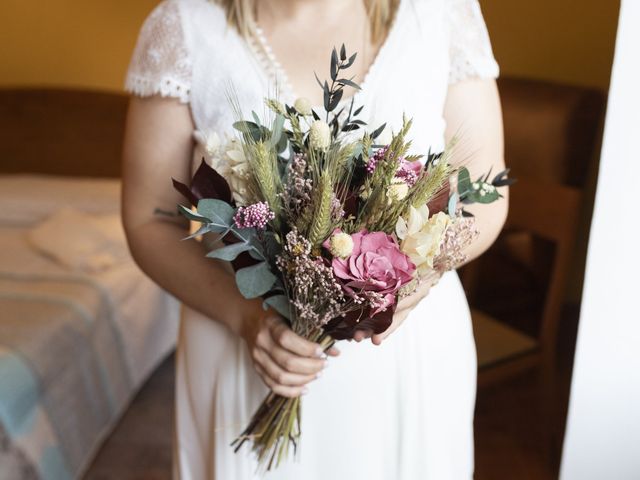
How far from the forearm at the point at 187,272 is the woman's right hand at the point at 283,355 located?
0.07 meters

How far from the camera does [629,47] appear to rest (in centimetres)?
102

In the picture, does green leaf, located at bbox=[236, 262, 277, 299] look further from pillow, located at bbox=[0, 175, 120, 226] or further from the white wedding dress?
pillow, located at bbox=[0, 175, 120, 226]

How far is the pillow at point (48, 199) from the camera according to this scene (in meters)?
3.01

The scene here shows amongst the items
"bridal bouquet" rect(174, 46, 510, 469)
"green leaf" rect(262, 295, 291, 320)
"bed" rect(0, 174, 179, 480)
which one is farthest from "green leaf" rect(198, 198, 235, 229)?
"bed" rect(0, 174, 179, 480)

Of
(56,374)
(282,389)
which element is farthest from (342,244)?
(56,374)

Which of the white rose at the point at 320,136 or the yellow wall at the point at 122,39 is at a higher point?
the white rose at the point at 320,136

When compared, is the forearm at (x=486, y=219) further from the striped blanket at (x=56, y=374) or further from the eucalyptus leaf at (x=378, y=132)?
the striped blanket at (x=56, y=374)

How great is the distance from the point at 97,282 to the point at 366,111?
1754mm

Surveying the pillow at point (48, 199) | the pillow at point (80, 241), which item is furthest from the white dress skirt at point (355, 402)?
the pillow at point (48, 199)

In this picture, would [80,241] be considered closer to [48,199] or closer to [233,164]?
[48,199]

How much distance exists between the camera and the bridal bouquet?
81 cm

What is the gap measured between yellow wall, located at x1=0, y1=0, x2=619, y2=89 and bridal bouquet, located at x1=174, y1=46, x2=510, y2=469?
1819mm

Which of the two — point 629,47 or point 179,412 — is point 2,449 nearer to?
point 179,412

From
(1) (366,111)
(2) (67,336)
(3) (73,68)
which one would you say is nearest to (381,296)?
(1) (366,111)
